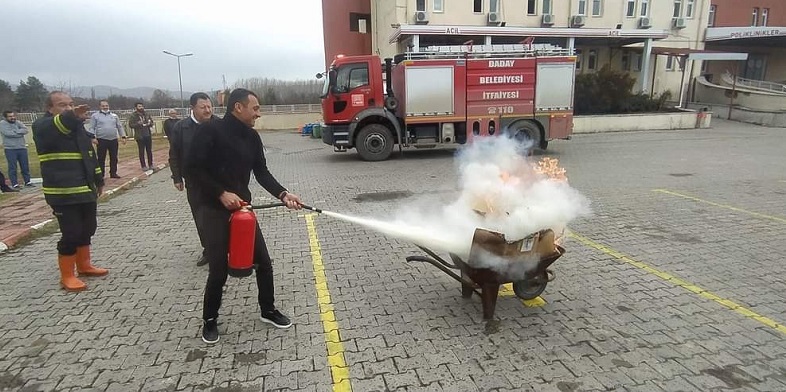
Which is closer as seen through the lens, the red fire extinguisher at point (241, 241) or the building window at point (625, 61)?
the red fire extinguisher at point (241, 241)

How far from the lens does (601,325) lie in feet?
11.3

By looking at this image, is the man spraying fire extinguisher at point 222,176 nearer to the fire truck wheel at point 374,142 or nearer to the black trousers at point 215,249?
the black trousers at point 215,249

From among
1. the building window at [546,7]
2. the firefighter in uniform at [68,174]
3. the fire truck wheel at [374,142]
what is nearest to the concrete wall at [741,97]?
the building window at [546,7]

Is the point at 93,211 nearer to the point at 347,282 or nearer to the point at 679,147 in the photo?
the point at 347,282

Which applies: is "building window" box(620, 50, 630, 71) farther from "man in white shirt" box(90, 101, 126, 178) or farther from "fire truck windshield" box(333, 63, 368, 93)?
"man in white shirt" box(90, 101, 126, 178)

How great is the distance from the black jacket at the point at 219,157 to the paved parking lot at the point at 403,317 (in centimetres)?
117

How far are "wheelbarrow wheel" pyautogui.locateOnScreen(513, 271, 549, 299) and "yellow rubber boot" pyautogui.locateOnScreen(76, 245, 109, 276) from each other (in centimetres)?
421

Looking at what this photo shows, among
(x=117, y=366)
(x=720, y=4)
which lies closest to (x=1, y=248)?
(x=117, y=366)

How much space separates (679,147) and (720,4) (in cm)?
2805

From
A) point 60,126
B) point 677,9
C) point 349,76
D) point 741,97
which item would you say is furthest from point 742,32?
point 60,126

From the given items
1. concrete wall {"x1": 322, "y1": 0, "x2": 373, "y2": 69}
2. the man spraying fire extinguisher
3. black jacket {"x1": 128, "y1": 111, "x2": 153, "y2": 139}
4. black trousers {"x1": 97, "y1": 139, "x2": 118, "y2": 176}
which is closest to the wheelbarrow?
the man spraying fire extinguisher

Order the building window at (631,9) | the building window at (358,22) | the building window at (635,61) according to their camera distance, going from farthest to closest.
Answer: the building window at (358,22)
the building window at (635,61)
the building window at (631,9)

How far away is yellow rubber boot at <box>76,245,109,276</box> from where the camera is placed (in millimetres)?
4543

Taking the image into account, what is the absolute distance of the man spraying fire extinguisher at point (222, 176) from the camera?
9.93 ft
